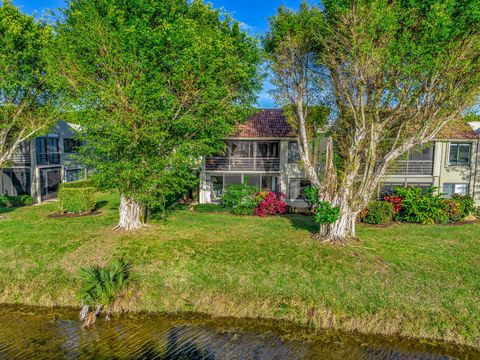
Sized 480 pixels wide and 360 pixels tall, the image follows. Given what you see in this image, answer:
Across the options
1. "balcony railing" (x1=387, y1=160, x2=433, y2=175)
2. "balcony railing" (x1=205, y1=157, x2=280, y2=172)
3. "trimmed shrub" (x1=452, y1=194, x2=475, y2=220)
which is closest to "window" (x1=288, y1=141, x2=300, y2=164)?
"balcony railing" (x1=205, y1=157, x2=280, y2=172)

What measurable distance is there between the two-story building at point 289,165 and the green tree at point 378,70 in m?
9.07

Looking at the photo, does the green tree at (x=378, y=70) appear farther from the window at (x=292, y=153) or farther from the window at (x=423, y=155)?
the window at (x=423, y=155)

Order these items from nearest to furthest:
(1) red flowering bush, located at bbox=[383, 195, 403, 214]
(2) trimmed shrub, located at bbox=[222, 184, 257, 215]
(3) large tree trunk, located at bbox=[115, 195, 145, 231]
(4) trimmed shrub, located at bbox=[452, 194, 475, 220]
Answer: (3) large tree trunk, located at bbox=[115, 195, 145, 231] → (1) red flowering bush, located at bbox=[383, 195, 403, 214] → (4) trimmed shrub, located at bbox=[452, 194, 475, 220] → (2) trimmed shrub, located at bbox=[222, 184, 257, 215]

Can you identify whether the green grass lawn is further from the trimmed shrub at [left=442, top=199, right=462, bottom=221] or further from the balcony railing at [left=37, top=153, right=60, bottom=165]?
the balcony railing at [left=37, top=153, right=60, bottom=165]

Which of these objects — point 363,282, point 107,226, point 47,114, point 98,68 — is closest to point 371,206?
point 363,282

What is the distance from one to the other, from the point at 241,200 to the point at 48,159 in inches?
762

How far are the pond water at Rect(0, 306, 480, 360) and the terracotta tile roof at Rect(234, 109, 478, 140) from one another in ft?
57.0

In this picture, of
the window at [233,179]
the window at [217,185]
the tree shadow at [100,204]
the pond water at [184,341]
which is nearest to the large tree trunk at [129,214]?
the pond water at [184,341]

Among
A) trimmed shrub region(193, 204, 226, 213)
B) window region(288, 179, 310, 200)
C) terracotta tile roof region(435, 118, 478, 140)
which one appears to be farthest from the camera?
window region(288, 179, 310, 200)

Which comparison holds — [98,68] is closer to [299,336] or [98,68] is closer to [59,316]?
[59,316]

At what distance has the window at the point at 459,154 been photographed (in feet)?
87.8

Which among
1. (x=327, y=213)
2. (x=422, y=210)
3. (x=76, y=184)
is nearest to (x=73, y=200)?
(x=76, y=184)

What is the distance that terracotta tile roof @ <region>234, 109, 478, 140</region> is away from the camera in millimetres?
25611

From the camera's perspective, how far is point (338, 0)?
15352 millimetres
